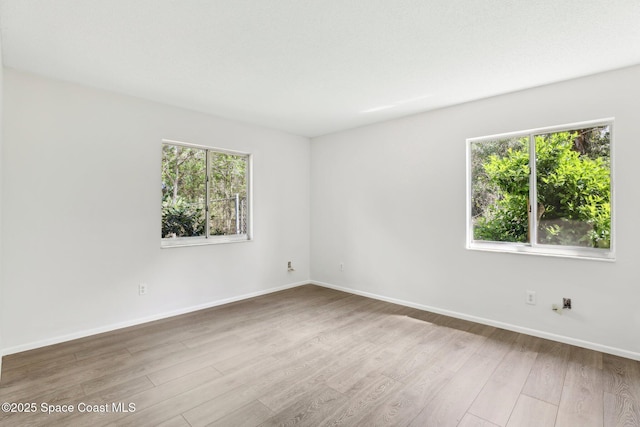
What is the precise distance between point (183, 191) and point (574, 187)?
14.2ft

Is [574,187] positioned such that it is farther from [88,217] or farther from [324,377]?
[88,217]

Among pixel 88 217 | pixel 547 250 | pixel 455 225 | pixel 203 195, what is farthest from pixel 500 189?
pixel 88 217

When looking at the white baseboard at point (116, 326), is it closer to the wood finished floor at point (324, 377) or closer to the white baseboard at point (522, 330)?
the wood finished floor at point (324, 377)

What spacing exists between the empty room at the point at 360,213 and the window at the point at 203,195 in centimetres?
3

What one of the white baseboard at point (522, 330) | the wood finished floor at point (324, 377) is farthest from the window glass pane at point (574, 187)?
the wood finished floor at point (324, 377)

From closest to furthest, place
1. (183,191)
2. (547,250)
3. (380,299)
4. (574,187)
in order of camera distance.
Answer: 1. (574,187)
2. (547,250)
3. (183,191)
4. (380,299)

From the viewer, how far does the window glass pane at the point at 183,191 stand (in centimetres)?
368

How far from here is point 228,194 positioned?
14.1 feet

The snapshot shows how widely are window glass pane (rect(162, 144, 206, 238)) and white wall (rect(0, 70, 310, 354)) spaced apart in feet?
0.65

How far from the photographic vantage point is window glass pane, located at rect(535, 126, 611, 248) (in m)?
2.81

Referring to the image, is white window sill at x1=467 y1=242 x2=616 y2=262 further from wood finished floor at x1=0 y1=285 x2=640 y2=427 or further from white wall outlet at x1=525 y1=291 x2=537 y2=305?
wood finished floor at x1=0 y1=285 x2=640 y2=427

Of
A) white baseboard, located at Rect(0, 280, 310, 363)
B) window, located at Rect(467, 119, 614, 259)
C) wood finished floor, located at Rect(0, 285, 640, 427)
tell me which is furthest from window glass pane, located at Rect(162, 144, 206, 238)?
window, located at Rect(467, 119, 614, 259)

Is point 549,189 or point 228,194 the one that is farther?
point 228,194

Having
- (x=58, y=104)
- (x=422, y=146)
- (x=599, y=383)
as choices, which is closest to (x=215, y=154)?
(x=58, y=104)
